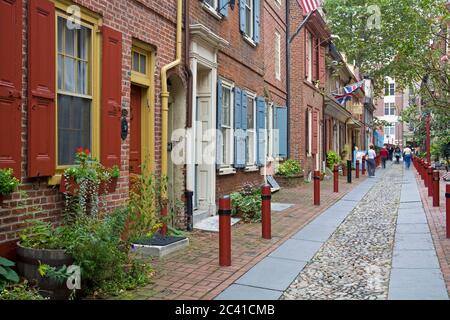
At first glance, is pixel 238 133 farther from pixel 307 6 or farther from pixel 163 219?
pixel 307 6

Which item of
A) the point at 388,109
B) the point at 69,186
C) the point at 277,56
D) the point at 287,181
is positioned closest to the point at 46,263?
the point at 69,186

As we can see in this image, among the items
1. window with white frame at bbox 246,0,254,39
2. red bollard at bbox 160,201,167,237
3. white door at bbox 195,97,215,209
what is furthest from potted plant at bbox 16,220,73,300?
window with white frame at bbox 246,0,254,39

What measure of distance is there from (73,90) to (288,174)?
11402 mm

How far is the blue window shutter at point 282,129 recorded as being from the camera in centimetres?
1662

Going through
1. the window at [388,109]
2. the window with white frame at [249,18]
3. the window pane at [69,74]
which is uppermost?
the window at [388,109]

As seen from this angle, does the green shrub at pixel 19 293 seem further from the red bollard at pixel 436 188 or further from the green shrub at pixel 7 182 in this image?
the red bollard at pixel 436 188

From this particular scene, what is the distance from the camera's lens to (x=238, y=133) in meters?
11.2

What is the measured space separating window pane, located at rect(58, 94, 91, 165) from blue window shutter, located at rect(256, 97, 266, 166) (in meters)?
7.50

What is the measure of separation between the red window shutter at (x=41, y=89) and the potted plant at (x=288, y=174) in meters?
11.7

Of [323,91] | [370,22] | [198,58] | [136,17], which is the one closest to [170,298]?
[136,17]

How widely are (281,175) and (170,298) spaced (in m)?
11.9

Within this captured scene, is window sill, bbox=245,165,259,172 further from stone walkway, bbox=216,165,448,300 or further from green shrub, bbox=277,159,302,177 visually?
green shrub, bbox=277,159,302,177

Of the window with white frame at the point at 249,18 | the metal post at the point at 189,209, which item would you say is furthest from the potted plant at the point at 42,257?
the window with white frame at the point at 249,18

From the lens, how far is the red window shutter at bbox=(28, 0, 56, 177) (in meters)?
4.86
